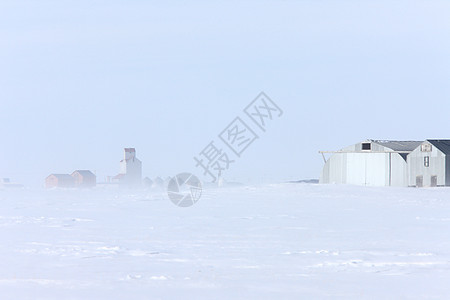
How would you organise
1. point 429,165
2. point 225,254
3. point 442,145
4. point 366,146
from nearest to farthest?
point 225,254 < point 429,165 < point 442,145 < point 366,146

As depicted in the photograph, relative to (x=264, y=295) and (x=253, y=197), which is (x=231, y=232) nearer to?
(x=264, y=295)

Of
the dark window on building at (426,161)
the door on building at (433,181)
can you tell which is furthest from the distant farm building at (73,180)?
the door on building at (433,181)

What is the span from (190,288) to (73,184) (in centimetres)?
6776

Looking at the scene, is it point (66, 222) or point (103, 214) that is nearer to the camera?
point (66, 222)

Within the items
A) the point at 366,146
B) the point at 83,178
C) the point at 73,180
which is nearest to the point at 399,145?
the point at 366,146

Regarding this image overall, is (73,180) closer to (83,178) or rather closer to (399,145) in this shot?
(83,178)

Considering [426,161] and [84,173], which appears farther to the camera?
[84,173]

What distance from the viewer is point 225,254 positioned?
1358 cm

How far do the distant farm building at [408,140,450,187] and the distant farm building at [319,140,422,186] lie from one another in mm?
555

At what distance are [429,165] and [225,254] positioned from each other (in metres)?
36.2

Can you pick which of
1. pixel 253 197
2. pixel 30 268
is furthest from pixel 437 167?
pixel 30 268

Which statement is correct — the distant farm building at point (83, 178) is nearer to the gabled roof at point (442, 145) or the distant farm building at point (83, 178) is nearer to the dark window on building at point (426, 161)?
the dark window on building at point (426, 161)

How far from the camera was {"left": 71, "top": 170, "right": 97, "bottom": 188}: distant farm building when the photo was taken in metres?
74.2

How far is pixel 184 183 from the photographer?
143 ft
